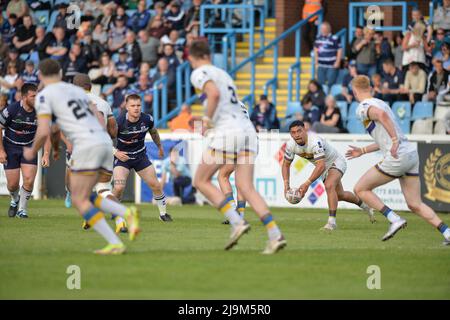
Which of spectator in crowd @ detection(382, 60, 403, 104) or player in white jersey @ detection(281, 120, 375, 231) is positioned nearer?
player in white jersey @ detection(281, 120, 375, 231)

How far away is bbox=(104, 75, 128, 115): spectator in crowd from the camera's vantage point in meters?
28.4

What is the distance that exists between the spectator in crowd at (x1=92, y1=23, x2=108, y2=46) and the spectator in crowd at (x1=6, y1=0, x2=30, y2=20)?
3.29m

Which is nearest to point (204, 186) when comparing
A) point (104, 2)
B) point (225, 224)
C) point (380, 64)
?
point (225, 224)

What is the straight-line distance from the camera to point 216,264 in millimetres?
11930

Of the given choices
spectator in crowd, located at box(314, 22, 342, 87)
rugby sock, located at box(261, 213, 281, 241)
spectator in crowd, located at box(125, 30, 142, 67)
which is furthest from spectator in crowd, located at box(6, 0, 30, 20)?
rugby sock, located at box(261, 213, 281, 241)

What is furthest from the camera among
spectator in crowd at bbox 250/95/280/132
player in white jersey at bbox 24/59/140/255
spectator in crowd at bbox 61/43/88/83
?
spectator in crowd at bbox 61/43/88/83

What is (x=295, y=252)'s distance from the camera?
43.7 ft

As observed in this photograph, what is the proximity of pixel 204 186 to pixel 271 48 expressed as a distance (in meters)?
17.9

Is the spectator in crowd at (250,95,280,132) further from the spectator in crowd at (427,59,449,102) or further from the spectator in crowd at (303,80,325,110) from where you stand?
the spectator in crowd at (427,59,449,102)

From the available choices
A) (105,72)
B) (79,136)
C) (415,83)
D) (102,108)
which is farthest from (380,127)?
(105,72)

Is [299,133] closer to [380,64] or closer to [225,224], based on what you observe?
[225,224]

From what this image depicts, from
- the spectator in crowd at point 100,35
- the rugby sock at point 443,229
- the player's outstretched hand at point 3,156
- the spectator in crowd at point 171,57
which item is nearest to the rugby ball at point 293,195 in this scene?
the rugby sock at point 443,229

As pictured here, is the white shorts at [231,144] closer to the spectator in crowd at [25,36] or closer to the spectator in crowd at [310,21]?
the spectator in crowd at [310,21]
